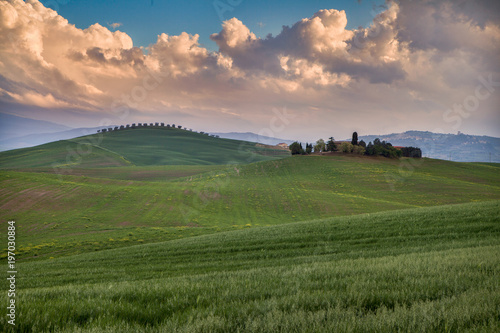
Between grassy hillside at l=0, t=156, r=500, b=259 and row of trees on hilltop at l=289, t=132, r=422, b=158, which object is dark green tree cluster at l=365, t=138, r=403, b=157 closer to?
row of trees on hilltop at l=289, t=132, r=422, b=158

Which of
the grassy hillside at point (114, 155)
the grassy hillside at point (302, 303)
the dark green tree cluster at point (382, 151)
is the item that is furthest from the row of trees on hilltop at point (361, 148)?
the grassy hillside at point (302, 303)

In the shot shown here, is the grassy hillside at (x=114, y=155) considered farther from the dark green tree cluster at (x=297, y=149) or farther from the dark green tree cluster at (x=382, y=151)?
the dark green tree cluster at (x=382, y=151)

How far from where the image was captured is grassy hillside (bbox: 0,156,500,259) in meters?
35.4

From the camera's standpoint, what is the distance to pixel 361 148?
106m

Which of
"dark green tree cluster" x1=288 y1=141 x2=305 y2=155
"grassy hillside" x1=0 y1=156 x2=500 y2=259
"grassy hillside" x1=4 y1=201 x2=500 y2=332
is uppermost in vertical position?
"dark green tree cluster" x1=288 y1=141 x2=305 y2=155

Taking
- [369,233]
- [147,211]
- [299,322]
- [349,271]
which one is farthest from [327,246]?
[147,211]

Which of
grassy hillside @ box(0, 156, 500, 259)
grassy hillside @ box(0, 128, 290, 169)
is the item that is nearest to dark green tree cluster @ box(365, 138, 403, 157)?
grassy hillside @ box(0, 156, 500, 259)

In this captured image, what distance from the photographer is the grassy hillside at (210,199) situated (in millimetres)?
35406

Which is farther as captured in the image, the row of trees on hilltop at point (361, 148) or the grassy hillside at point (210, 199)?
the row of trees on hilltop at point (361, 148)

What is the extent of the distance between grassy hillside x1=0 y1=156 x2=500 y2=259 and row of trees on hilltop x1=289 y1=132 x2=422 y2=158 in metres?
8.59

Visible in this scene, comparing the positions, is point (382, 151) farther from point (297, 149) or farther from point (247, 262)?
point (247, 262)

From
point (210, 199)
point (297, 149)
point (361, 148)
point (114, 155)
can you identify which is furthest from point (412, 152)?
point (114, 155)

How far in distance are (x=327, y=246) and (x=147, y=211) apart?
1624 inches

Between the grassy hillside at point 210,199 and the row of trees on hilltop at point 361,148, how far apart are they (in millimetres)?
8589
